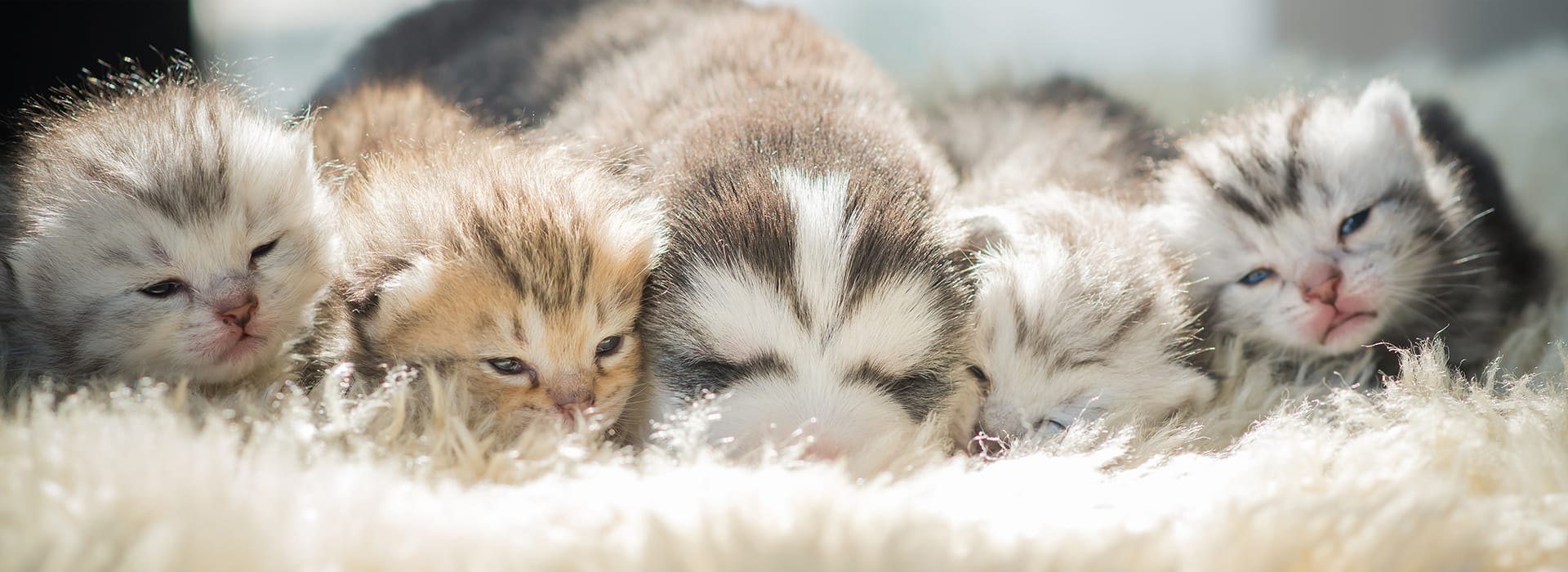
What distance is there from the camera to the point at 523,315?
932mm

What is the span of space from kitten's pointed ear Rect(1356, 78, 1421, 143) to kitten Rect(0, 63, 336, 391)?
1.26m

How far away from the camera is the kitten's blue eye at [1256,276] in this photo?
49.5 inches

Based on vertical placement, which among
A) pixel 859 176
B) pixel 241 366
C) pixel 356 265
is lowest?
pixel 241 366

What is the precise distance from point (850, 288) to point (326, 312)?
54 cm

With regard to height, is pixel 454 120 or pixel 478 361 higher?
pixel 454 120

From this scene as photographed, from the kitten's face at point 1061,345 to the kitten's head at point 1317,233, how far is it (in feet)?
0.70

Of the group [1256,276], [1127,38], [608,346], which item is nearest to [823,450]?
[608,346]

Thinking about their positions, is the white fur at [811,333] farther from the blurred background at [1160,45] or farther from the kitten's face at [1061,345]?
the blurred background at [1160,45]

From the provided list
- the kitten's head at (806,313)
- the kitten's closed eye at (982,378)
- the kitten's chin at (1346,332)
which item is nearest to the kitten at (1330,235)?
the kitten's chin at (1346,332)

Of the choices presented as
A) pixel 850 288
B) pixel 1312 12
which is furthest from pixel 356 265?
pixel 1312 12

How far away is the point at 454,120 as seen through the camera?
1261 mm

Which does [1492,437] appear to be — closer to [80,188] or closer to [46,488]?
[46,488]

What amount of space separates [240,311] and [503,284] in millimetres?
264

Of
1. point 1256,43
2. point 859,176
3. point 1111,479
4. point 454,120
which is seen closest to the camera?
point 1111,479
